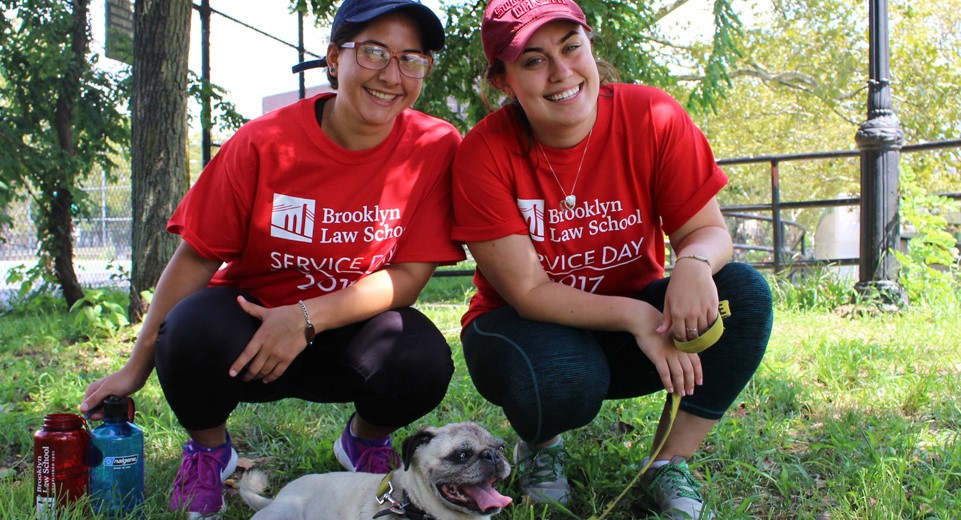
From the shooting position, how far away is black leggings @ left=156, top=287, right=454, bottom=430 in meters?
2.28

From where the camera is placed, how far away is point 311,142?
2.53 metres

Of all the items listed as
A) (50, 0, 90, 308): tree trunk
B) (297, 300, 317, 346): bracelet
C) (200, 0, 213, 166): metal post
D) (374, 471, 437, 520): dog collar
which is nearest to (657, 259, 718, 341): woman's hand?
(374, 471, 437, 520): dog collar

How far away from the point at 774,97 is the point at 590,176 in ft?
55.8

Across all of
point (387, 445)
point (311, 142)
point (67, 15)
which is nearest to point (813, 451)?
point (387, 445)

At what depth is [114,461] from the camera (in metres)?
2.33

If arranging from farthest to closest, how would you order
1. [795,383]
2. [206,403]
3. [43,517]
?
[795,383] → [206,403] → [43,517]

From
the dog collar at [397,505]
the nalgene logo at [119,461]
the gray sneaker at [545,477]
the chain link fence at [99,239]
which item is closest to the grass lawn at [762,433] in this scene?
the gray sneaker at [545,477]

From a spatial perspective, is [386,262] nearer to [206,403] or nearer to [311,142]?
[311,142]

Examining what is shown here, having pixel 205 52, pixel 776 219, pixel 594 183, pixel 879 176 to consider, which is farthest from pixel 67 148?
pixel 879 176

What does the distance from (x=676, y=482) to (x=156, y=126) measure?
14.2ft

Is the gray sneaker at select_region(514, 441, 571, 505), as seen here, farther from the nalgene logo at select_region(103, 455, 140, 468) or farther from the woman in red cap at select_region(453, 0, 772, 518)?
the nalgene logo at select_region(103, 455, 140, 468)

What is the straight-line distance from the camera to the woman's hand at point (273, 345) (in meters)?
2.29

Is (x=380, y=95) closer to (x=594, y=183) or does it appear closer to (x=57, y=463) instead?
(x=594, y=183)

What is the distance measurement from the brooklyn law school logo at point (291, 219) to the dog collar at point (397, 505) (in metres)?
0.82
